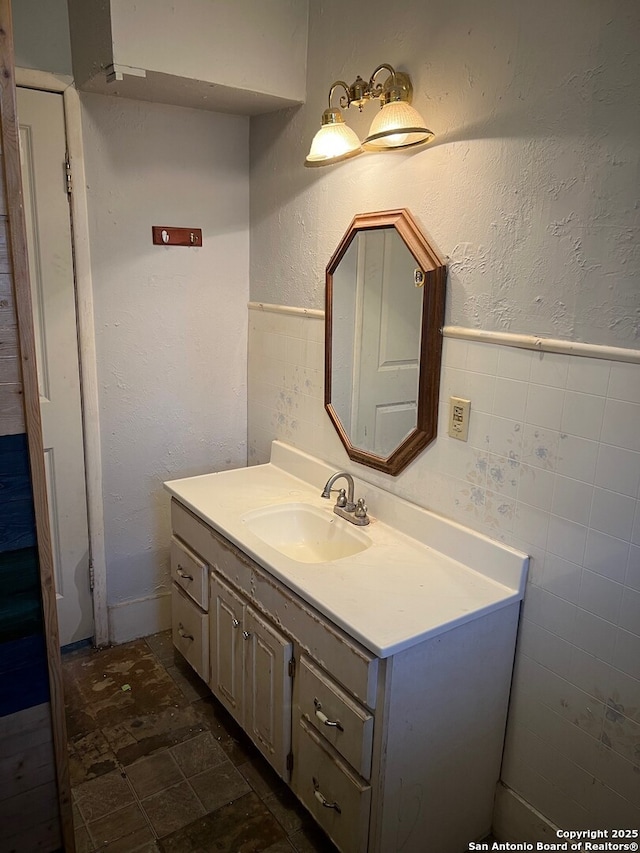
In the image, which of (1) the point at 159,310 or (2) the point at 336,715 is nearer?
(2) the point at 336,715

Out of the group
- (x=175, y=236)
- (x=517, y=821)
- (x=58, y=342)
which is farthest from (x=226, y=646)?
(x=175, y=236)

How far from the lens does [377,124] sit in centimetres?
169

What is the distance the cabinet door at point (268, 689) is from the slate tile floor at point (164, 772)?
145 millimetres

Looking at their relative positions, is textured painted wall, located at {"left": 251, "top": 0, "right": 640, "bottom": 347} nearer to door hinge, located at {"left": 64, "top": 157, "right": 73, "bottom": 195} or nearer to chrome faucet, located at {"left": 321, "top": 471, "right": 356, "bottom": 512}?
chrome faucet, located at {"left": 321, "top": 471, "right": 356, "bottom": 512}

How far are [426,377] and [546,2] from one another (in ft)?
3.01

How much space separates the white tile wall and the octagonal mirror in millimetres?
76

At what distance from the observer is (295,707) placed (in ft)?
5.65

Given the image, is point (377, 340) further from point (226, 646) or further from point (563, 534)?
point (226, 646)

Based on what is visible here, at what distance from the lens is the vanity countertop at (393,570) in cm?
146

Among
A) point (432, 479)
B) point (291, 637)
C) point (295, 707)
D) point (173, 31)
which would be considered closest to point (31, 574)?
point (291, 637)

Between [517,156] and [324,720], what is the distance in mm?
1455

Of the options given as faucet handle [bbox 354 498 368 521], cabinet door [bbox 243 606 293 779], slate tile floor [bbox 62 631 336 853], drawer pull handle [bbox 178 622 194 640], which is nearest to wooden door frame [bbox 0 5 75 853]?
slate tile floor [bbox 62 631 336 853]

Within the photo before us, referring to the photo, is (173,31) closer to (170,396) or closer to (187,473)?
(170,396)

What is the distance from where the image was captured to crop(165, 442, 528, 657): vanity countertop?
1465 mm
